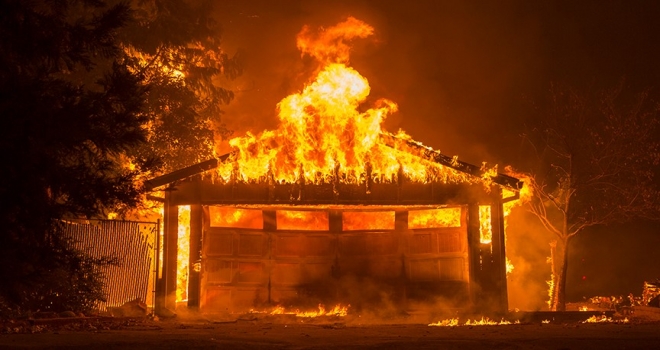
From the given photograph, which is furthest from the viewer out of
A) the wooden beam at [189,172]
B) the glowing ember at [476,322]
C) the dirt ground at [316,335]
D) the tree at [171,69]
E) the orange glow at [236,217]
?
the tree at [171,69]

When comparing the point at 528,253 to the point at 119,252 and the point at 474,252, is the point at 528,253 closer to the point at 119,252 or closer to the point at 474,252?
the point at 474,252

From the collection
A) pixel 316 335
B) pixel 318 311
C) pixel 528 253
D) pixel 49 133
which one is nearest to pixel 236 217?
pixel 318 311

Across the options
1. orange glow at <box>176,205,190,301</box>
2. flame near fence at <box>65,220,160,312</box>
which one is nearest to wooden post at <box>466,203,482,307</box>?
orange glow at <box>176,205,190,301</box>

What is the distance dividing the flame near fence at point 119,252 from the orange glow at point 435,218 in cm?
671

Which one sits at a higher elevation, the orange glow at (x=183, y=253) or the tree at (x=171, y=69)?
the tree at (x=171, y=69)

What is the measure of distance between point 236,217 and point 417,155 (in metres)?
5.13

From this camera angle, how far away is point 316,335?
13.0m

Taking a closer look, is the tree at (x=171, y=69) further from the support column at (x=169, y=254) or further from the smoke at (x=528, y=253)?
the smoke at (x=528, y=253)

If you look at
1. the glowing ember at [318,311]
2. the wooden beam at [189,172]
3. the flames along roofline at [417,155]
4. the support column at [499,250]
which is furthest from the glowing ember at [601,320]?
the wooden beam at [189,172]

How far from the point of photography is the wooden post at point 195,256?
54.4ft

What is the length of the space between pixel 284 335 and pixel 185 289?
5.11m

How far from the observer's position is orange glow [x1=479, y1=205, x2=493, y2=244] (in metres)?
17.3

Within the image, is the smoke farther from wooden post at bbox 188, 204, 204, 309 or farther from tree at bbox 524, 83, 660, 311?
wooden post at bbox 188, 204, 204, 309

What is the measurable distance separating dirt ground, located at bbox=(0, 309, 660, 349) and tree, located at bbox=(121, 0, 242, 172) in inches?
323
